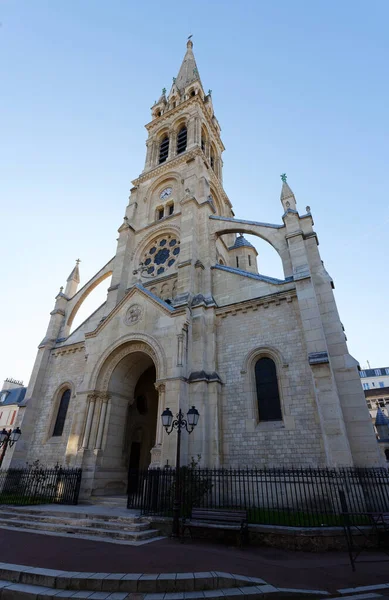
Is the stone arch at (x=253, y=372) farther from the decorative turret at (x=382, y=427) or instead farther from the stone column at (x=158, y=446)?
the decorative turret at (x=382, y=427)

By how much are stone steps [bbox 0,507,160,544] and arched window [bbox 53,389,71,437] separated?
7204 mm

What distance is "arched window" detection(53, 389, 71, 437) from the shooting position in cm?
1753

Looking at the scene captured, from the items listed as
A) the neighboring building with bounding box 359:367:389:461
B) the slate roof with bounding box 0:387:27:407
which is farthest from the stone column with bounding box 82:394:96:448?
the slate roof with bounding box 0:387:27:407

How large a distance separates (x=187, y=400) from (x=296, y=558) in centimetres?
704

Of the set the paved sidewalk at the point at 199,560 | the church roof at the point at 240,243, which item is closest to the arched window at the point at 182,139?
the church roof at the point at 240,243

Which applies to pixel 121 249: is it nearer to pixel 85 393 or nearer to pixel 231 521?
pixel 85 393

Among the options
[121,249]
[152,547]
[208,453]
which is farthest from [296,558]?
[121,249]

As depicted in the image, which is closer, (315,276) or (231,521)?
(231,521)

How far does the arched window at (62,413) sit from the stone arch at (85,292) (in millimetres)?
5218

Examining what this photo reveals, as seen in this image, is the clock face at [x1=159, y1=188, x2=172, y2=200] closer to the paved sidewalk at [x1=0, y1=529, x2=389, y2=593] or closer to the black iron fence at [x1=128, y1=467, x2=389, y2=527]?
the black iron fence at [x1=128, y1=467, x2=389, y2=527]

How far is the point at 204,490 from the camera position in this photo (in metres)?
10.2

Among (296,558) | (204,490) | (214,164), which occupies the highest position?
(214,164)

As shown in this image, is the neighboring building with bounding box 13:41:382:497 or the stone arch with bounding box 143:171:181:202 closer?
the neighboring building with bounding box 13:41:382:497

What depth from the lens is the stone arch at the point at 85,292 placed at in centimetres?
2183
